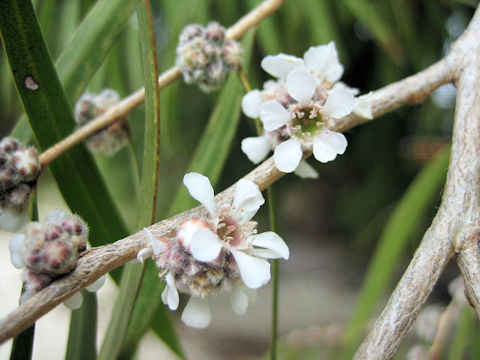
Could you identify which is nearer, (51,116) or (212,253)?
(212,253)

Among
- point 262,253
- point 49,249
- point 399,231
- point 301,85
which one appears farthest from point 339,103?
point 399,231

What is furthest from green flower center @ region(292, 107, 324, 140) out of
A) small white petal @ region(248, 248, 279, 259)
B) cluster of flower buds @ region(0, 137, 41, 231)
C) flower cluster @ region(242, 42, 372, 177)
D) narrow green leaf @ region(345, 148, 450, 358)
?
narrow green leaf @ region(345, 148, 450, 358)

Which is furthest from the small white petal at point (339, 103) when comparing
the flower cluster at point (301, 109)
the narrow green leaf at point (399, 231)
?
the narrow green leaf at point (399, 231)

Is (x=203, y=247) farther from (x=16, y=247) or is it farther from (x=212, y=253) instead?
(x=16, y=247)

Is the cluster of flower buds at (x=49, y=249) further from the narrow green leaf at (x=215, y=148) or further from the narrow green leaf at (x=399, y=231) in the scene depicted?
the narrow green leaf at (x=399, y=231)

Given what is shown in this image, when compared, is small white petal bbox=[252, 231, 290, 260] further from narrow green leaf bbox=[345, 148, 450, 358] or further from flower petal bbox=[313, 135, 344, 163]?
narrow green leaf bbox=[345, 148, 450, 358]

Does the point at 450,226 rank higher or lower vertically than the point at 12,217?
lower
